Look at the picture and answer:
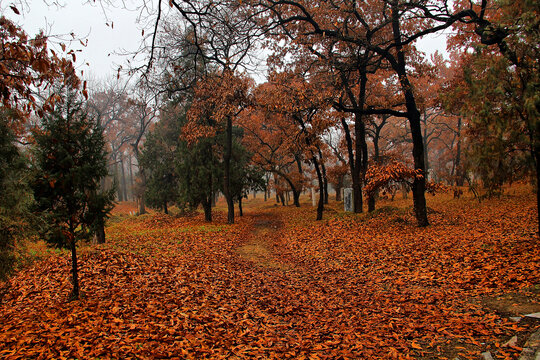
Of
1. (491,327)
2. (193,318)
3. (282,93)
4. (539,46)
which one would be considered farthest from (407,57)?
(193,318)

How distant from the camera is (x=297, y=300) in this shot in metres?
5.81

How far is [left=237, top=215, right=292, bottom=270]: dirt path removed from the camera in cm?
892

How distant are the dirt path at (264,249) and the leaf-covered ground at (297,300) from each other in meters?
0.10

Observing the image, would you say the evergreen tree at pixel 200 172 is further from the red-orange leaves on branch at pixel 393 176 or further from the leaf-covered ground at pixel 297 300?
the red-orange leaves on branch at pixel 393 176

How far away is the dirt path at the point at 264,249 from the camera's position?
8.92 metres

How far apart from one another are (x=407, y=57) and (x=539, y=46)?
9097mm

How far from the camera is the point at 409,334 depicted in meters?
3.90

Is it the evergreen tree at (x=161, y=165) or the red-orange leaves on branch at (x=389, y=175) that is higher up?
the evergreen tree at (x=161, y=165)

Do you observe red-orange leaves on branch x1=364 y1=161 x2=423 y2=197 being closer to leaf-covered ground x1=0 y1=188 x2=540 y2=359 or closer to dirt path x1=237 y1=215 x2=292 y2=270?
leaf-covered ground x1=0 y1=188 x2=540 y2=359

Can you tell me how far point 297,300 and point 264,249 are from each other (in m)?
5.19

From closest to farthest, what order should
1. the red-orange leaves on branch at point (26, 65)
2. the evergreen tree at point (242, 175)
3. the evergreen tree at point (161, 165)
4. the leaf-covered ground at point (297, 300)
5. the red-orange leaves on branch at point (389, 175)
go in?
the red-orange leaves on branch at point (26, 65)
the leaf-covered ground at point (297, 300)
the red-orange leaves on branch at point (389, 175)
the evergreen tree at point (242, 175)
the evergreen tree at point (161, 165)

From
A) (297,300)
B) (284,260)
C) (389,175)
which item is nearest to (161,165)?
(284,260)

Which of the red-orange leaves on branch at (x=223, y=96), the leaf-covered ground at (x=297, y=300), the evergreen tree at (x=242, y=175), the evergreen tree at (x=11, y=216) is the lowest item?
the leaf-covered ground at (x=297, y=300)

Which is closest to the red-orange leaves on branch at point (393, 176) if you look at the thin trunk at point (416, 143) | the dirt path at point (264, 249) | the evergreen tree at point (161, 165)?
the thin trunk at point (416, 143)
